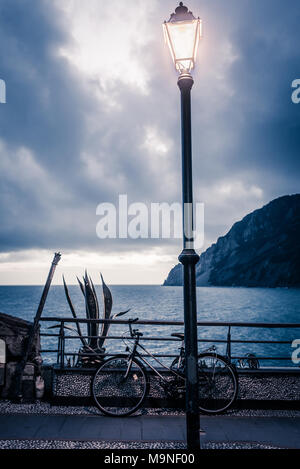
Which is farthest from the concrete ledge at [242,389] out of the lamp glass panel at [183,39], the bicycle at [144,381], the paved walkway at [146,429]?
the lamp glass panel at [183,39]

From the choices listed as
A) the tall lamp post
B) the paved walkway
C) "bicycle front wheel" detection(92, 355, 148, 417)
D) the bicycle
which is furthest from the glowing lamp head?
the paved walkway

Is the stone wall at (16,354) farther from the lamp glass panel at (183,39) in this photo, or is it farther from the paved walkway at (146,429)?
the lamp glass panel at (183,39)

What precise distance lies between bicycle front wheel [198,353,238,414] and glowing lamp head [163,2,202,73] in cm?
425

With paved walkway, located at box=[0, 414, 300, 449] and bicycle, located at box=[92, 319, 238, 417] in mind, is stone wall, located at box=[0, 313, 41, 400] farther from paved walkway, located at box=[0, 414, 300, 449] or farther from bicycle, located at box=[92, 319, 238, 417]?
bicycle, located at box=[92, 319, 238, 417]

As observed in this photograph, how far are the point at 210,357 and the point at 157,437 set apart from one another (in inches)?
61.1

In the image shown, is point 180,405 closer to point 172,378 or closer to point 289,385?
point 172,378

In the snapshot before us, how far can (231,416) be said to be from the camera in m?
5.21

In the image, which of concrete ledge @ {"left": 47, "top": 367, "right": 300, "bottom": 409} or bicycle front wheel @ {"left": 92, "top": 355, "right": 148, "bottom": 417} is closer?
bicycle front wheel @ {"left": 92, "top": 355, "right": 148, "bottom": 417}

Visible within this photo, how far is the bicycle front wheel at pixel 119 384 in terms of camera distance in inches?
211

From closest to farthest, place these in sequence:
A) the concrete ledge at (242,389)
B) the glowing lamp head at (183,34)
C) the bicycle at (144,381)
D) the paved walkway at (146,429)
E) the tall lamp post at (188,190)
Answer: the tall lamp post at (188,190)
the glowing lamp head at (183,34)
the paved walkway at (146,429)
the bicycle at (144,381)
the concrete ledge at (242,389)

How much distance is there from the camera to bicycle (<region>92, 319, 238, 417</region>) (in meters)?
5.32

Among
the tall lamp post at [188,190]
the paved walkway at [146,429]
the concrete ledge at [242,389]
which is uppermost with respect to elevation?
the tall lamp post at [188,190]

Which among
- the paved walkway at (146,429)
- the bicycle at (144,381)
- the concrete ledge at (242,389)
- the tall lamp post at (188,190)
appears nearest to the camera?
the tall lamp post at (188,190)
